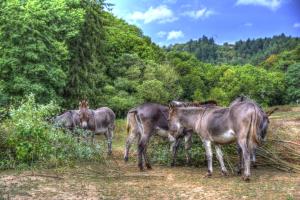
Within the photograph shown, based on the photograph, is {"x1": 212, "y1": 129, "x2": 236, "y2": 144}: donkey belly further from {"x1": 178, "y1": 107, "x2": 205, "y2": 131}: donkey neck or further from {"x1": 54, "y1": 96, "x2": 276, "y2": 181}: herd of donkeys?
{"x1": 178, "y1": 107, "x2": 205, "y2": 131}: donkey neck

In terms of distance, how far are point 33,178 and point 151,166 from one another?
4191mm

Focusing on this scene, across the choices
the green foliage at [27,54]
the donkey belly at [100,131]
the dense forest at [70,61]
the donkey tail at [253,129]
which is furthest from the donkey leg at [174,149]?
the green foliage at [27,54]

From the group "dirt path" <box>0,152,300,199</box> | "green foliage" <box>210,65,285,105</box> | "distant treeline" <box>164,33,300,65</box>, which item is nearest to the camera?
"dirt path" <box>0,152,300,199</box>

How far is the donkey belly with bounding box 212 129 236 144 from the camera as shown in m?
12.5

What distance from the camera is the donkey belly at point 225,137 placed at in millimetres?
12516

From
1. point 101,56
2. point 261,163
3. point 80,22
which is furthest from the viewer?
point 101,56

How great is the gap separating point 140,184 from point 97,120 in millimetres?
7019

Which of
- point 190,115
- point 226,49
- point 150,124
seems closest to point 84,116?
point 150,124

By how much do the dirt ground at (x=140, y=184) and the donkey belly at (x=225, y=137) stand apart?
40.5 inches

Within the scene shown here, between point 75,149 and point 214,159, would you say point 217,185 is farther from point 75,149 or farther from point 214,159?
point 75,149

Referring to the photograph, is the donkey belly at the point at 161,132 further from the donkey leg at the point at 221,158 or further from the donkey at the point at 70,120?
the donkey at the point at 70,120

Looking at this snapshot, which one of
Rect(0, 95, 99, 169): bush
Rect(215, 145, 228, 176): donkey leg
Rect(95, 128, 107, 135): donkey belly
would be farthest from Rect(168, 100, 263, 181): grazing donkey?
Rect(95, 128, 107, 135): donkey belly

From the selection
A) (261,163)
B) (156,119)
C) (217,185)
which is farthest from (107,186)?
(261,163)

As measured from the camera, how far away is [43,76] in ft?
85.4
